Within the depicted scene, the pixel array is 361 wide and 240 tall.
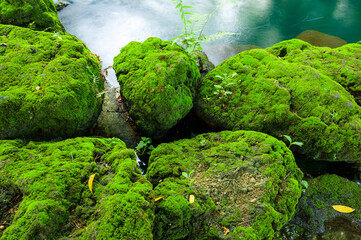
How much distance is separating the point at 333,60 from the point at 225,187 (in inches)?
163

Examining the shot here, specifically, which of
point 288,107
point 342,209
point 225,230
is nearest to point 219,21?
point 288,107

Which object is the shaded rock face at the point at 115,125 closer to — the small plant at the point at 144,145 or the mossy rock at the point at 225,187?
the small plant at the point at 144,145

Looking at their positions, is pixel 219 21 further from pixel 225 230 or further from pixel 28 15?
pixel 225 230

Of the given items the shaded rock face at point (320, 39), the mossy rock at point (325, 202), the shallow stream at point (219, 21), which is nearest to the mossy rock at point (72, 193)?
the mossy rock at point (325, 202)

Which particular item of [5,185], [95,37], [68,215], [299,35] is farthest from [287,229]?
[299,35]

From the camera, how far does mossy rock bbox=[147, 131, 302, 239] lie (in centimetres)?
258

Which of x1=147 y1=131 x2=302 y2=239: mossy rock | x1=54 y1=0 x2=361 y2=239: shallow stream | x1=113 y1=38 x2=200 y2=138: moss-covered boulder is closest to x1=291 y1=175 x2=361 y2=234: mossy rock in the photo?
x1=147 y1=131 x2=302 y2=239: mossy rock

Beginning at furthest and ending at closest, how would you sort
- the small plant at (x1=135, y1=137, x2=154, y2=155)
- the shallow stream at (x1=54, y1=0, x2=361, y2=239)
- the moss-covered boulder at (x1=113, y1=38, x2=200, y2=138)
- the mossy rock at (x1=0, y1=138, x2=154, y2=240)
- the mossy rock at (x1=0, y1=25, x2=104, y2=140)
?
the shallow stream at (x1=54, y1=0, x2=361, y2=239) → the small plant at (x1=135, y1=137, x2=154, y2=155) → the moss-covered boulder at (x1=113, y1=38, x2=200, y2=138) → the mossy rock at (x1=0, y1=25, x2=104, y2=140) → the mossy rock at (x1=0, y1=138, x2=154, y2=240)

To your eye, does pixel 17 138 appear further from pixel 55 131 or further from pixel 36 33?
pixel 36 33

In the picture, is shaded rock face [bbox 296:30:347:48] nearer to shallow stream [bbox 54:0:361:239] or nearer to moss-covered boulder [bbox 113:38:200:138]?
shallow stream [bbox 54:0:361:239]

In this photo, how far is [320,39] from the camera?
9828mm

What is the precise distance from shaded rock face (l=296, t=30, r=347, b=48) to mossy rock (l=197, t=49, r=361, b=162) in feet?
21.7

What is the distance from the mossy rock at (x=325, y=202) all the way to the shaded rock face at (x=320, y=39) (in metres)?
7.75

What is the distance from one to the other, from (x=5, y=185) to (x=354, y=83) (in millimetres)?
6149
